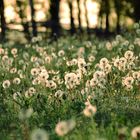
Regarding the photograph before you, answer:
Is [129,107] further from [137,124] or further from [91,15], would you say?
[91,15]

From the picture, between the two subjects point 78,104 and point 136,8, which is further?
point 136,8

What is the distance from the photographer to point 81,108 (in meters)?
7.86

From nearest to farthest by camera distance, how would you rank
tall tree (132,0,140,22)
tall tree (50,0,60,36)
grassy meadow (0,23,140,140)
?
grassy meadow (0,23,140,140) < tall tree (50,0,60,36) < tall tree (132,0,140,22)

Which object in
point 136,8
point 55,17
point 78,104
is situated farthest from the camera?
point 136,8

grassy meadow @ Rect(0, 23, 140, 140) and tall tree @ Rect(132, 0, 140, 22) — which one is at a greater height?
grassy meadow @ Rect(0, 23, 140, 140)

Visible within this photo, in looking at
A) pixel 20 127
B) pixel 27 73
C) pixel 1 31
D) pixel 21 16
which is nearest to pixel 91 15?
pixel 21 16

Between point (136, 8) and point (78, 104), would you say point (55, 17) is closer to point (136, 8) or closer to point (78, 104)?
point (136, 8)

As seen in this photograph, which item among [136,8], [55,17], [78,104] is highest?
[78,104]

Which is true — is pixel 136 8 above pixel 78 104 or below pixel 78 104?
Answer: below

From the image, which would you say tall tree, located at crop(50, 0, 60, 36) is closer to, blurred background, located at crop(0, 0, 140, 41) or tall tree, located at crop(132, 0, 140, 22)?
blurred background, located at crop(0, 0, 140, 41)

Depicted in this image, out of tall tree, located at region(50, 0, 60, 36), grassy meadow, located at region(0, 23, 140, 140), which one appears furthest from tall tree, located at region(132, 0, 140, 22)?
grassy meadow, located at region(0, 23, 140, 140)

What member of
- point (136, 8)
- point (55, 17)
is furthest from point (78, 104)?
point (136, 8)

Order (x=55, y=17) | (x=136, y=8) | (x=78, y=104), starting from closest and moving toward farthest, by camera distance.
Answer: (x=78, y=104)
(x=55, y=17)
(x=136, y=8)

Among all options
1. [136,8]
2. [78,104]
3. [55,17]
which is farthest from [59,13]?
[78,104]
